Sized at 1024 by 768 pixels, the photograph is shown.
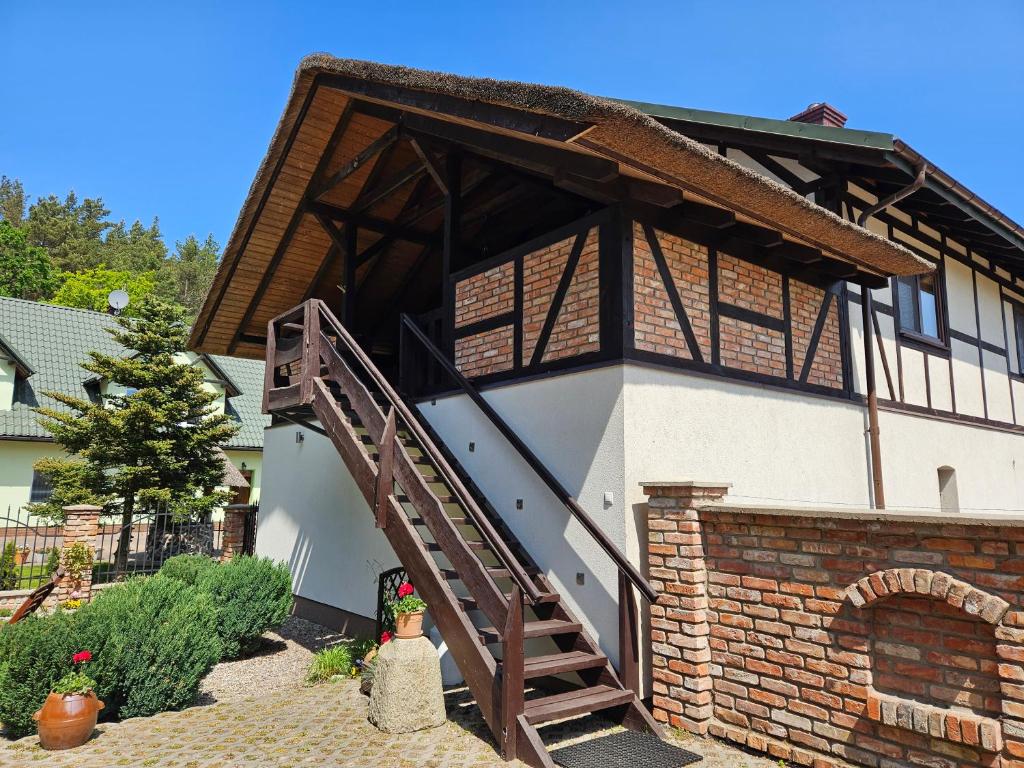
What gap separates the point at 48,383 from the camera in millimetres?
19016

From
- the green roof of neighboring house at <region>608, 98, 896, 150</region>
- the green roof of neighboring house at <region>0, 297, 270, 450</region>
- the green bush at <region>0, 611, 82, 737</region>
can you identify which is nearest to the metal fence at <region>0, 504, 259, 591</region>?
the green roof of neighboring house at <region>0, 297, 270, 450</region>

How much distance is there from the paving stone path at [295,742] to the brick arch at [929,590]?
1.27m

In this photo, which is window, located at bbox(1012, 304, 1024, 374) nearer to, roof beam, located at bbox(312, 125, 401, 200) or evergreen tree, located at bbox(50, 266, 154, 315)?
roof beam, located at bbox(312, 125, 401, 200)

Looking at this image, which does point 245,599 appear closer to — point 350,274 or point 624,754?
point 350,274

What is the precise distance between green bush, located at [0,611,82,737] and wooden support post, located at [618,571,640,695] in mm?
4114

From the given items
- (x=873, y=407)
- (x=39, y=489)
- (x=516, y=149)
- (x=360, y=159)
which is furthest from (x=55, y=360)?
(x=873, y=407)

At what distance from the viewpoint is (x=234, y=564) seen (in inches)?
303

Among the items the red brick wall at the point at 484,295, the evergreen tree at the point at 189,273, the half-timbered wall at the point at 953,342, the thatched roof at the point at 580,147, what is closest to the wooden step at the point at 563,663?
the red brick wall at the point at 484,295

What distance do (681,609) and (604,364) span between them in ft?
6.42

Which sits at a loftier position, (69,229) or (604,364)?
(69,229)

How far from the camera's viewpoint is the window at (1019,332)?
430 inches

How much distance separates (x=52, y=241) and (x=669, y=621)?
46487 millimetres

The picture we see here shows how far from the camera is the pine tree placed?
1446cm

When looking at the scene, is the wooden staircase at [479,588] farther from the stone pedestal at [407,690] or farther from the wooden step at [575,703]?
the stone pedestal at [407,690]
